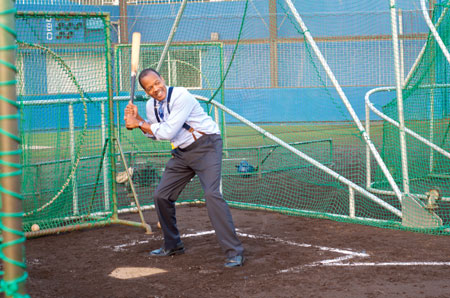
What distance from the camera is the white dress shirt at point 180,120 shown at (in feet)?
19.2

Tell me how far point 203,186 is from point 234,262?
887 millimetres

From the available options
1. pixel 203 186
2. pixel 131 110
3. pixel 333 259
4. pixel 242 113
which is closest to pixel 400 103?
pixel 333 259

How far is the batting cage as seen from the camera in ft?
26.1

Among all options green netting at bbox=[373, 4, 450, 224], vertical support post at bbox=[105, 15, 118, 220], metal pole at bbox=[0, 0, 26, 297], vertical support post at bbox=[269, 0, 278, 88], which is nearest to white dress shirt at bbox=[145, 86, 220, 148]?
vertical support post at bbox=[105, 15, 118, 220]

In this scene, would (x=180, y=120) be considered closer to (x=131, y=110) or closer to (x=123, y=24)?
(x=131, y=110)

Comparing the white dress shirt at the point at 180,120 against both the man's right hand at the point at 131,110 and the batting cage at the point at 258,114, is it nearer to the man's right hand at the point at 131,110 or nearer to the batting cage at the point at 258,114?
the man's right hand at the point at 131,110

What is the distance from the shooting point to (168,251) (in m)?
6.38

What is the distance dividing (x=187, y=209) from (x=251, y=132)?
519 inches

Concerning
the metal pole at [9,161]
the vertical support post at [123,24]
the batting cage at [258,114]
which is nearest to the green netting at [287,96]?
the batting cage at [258,114]

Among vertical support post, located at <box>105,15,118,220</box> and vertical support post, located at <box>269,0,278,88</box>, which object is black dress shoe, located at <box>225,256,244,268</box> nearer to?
vertical support post, located at <box>105,15,118,220</box>

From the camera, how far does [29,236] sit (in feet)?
24.0

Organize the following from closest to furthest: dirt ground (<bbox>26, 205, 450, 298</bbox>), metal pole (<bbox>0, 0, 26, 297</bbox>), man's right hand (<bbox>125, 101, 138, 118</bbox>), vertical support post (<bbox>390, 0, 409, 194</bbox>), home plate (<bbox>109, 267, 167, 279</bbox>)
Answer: metal pole (<bbox>0, 0, 26, 297</bbox>), dirt ground (<bbox>26, 205, 450, 298</bbox>), home plate (<bbox>109, 267, 167, 279</bbox>), man's right hand (<bbox>125, 101, 138, 118</bbox>), vertical support post (<bbox>390, 0, 409, 194</bbox>)

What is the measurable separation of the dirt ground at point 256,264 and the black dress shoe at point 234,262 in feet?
0.21

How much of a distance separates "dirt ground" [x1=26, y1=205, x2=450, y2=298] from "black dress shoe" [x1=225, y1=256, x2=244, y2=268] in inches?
2.5
